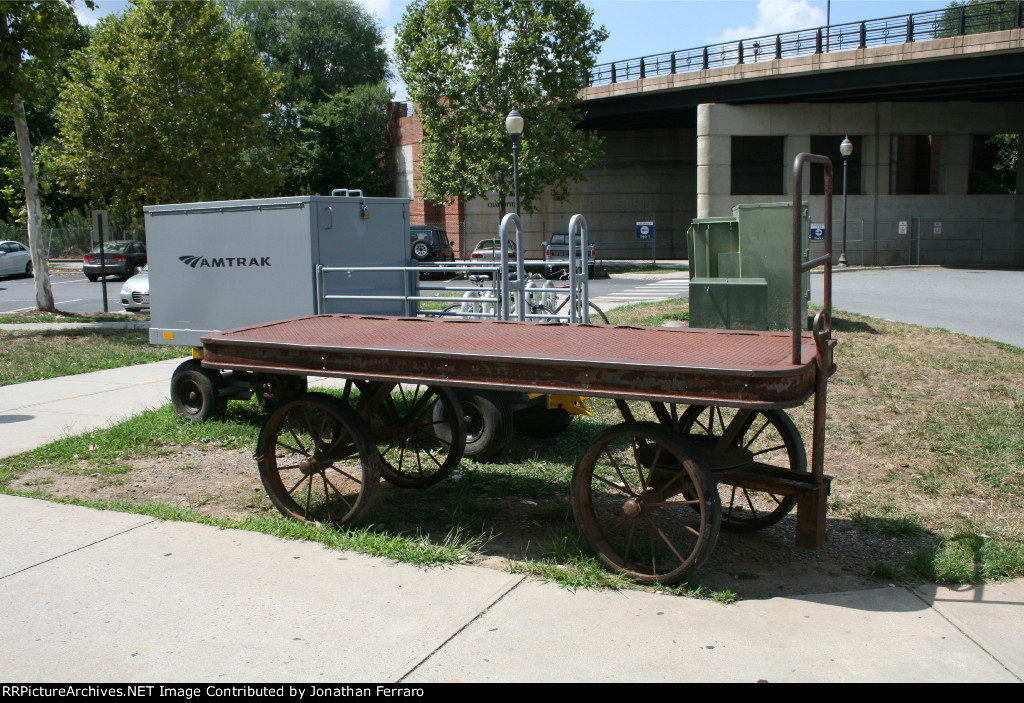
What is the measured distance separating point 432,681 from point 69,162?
84.1 ft

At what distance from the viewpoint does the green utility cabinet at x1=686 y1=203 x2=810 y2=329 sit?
40.1 ft

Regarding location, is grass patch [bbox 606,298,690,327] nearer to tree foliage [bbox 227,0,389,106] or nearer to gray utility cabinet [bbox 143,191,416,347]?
gray utility cabinet [bbox 143,191,416,347]

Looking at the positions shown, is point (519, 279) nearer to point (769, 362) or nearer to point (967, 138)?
point (769, 362)

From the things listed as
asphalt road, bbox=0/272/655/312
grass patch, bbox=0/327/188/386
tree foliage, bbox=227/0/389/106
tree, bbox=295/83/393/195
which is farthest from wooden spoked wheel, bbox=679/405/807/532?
tree foliage, bbox=227/0/389/106

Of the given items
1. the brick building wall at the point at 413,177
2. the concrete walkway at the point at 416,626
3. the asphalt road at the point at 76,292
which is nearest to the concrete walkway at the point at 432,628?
the concrete walkway at the point at 416,626

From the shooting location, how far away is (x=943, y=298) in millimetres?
20938

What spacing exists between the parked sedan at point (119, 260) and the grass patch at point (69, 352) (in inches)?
744

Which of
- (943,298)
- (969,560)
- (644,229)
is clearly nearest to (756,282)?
(969,560)

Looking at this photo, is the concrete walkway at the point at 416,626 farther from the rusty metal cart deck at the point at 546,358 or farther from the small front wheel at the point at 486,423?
the small front wheel at the point at 486,423

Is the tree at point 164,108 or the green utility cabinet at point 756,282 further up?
the tree at point 164,108

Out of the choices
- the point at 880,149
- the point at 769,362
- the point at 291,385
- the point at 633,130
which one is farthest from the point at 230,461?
the point at 633,130

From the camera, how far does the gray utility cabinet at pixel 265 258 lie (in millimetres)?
8336

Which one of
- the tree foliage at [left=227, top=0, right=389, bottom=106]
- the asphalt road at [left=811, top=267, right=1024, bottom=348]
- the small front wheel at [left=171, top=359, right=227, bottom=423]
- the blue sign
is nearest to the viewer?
the small front wheel at [left=171, top=359, right=227, bottom=423]

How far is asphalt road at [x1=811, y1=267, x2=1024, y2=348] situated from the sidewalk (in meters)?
10.2
